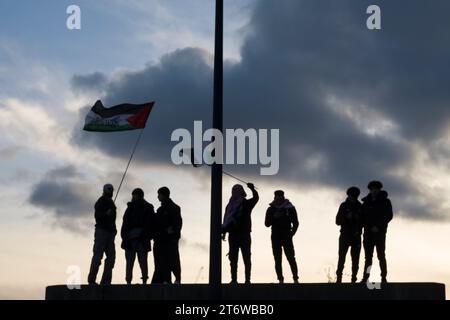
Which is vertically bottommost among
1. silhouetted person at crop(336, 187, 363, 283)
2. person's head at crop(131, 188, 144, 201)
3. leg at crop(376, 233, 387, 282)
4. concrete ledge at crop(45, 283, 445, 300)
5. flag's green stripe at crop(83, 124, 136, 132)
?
concrete ledge at crop(45, 283, 445, 300)

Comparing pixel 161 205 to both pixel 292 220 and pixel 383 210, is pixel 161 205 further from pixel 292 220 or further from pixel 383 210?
pixel 383 210

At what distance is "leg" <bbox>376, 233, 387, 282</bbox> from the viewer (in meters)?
20.8

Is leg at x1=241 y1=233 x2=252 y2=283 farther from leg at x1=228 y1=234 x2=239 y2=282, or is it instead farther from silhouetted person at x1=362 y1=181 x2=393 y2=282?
silhouetted person at x1=362 y1=181 x2=393 y2=282

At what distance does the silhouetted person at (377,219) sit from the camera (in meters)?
20.9

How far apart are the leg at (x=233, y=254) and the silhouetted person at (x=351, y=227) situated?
6.69ft

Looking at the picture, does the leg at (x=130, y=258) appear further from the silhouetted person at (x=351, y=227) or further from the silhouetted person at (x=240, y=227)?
the silhouetted person at (x=351, y=227)

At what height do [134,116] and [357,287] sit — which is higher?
[134,116]

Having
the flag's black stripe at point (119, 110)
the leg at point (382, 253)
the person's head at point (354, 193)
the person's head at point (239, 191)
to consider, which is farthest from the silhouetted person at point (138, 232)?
the leg at point (382, 253)

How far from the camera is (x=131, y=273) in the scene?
22.0m

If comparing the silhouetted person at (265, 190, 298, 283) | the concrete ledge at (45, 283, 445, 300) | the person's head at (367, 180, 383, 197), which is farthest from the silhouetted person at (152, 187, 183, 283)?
the person's head at (367, 180, 383, 197)
